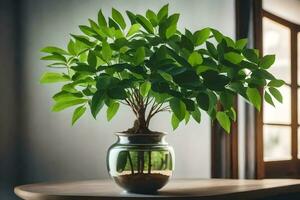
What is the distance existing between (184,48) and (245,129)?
0.82 m

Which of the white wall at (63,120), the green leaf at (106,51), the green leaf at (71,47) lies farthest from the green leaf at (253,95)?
the white wall at (63,120)

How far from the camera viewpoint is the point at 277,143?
297cm

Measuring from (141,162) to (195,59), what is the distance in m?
0.36

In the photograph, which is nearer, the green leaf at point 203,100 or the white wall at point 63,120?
the green leaf at point 203,100

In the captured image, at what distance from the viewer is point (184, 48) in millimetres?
1782

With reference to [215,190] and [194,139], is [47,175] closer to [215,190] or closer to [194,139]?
[194,139]

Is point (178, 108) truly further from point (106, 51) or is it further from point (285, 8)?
point (285, 8)

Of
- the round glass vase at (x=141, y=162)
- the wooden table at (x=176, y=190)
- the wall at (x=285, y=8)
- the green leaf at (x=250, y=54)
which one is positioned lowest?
the wooden table at (x=176, y=190)

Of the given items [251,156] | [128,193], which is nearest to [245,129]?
[251,156]

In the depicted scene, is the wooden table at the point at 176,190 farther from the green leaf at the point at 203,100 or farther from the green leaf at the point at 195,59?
the green leaf at the point at 195,59

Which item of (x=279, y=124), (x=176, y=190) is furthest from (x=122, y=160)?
(x=279, y=124)

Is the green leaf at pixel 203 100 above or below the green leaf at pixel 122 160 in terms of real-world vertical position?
above

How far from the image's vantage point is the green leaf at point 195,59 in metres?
1.73

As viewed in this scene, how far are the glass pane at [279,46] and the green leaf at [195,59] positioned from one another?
124cm
